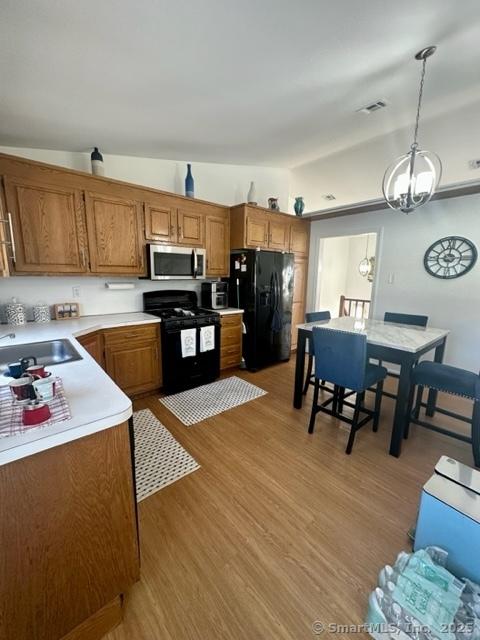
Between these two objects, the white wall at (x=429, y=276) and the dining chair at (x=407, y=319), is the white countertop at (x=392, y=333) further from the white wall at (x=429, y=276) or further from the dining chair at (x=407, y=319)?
the white wall at (x=429, y=276)

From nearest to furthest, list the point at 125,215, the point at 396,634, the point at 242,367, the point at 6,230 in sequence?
the point at 396,634 < the point at 6,230 < the point at 125,215 < the point at 242,367

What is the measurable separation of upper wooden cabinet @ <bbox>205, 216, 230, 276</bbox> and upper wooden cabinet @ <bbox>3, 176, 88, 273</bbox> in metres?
1.48

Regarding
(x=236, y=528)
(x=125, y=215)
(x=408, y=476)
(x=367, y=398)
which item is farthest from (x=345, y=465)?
(x=125, y=215)

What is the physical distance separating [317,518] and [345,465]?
1.87 feet

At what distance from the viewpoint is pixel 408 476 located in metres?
1.94

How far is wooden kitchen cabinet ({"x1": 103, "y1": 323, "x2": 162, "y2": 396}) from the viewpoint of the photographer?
8.77ft

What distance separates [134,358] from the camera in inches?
111

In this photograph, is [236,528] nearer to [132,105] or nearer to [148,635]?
[148,635]

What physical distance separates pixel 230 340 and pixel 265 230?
1.67 meters

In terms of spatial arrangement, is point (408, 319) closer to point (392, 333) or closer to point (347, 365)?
point (392, 333)

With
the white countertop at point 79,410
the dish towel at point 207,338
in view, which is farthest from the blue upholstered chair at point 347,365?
the white countertop at point 79,410

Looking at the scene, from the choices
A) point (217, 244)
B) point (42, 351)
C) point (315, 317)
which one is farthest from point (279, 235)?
point (42, 351)

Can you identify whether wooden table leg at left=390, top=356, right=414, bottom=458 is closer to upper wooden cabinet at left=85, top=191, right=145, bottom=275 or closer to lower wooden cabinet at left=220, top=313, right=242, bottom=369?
lower wooden cabinet at left=220, top=313, right=242, bottom=369

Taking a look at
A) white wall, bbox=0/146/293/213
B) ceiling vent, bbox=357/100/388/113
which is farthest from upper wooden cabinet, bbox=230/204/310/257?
ceiling vent, bbox=357/100/388/113
